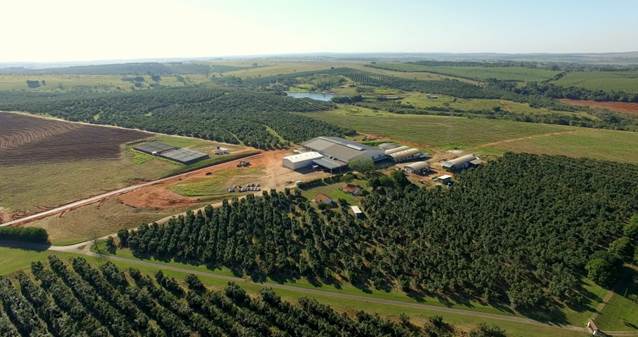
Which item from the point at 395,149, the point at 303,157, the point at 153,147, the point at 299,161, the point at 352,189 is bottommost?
the point at 352,189

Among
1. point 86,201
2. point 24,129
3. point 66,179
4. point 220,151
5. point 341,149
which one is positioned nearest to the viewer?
point 86,201

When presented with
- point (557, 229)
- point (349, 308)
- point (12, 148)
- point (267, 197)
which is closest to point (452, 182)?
point (557, 229)

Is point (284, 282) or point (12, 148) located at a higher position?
point (12, 148)

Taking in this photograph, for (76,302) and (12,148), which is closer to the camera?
(76,302)

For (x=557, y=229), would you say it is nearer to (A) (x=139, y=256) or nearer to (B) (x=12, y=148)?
(A) (x=139, y=256)

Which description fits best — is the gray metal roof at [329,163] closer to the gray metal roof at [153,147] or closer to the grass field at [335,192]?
the grass field at [335,192]

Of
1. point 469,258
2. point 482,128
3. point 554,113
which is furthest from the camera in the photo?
point 554,113

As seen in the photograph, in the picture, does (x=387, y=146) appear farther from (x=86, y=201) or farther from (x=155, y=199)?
(x=86, y=201)

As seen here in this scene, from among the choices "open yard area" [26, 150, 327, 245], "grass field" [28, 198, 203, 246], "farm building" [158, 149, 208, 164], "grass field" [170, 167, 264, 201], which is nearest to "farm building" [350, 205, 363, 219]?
"open yard area" [26, 150, 327, 245]

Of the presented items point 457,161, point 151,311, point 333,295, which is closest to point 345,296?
point 333,295
